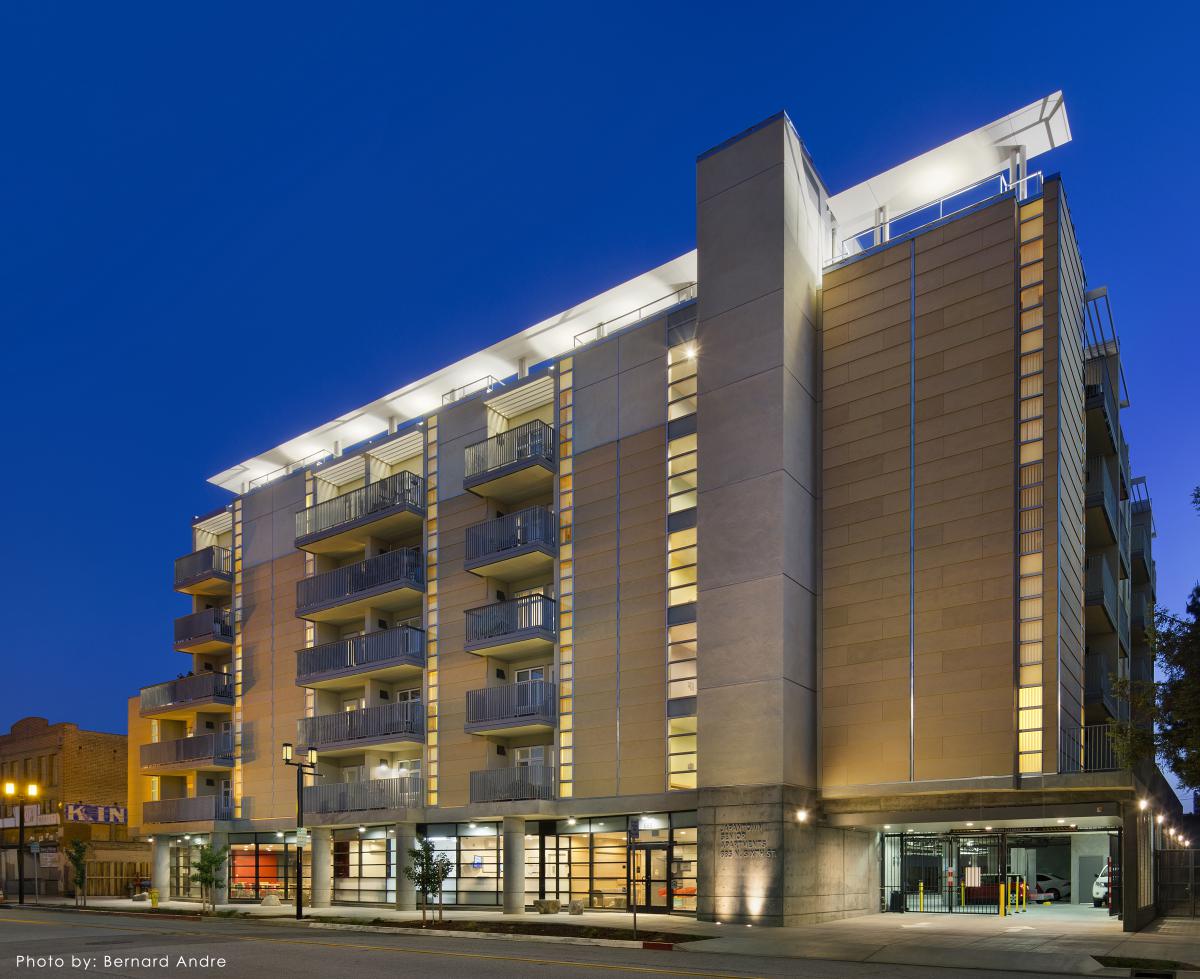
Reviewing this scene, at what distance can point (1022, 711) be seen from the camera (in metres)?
27.2

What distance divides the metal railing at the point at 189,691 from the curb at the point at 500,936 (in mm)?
18403

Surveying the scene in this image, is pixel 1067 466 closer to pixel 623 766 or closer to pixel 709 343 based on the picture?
pixel 709 343

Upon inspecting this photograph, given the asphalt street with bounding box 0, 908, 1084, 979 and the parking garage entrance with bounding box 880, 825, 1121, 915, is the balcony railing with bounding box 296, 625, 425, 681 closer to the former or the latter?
the asphalt street with bounding box 0, 908, 1084, 979

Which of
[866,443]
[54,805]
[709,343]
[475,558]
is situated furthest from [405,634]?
[54,805]

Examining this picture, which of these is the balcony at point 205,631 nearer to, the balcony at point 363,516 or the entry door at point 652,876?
the balcony at point 363,516

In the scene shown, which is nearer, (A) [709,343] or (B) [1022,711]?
(B) [1022,711]

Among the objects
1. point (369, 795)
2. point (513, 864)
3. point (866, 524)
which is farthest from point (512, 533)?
point (866, 524)

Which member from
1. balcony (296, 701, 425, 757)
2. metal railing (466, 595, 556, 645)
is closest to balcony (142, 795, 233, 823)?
balcony (296, 701, 425, 757)

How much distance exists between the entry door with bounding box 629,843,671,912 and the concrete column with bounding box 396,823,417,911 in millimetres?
8158

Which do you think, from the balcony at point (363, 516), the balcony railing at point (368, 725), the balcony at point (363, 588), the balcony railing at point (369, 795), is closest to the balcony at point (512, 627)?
the balcony at point (363, 588)

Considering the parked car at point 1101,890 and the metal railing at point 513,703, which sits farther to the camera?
the parked car at point 1101,890

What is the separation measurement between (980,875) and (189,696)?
33.6 meters

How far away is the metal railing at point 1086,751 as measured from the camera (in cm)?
2694

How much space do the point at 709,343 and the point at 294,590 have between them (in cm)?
2239
